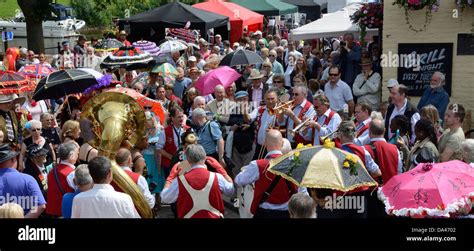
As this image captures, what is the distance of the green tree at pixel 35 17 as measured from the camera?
81.4ft

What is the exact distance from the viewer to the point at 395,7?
12820mm

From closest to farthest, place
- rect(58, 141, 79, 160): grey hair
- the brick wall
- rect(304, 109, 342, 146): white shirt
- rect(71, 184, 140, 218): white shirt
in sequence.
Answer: rect(71, 184, 140, 218): white shirt
rect(58, 141, 79, 160): grey hair
rect(304, 109, 342, 146): white shirt
the brick wall

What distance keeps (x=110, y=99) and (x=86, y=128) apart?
0.56 metres

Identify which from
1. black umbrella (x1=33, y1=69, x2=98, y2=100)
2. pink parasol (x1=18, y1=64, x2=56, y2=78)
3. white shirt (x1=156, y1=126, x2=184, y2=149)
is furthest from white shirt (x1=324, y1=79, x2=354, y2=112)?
pink parasol (x1=18, y1=64, x2=56, y2=78)

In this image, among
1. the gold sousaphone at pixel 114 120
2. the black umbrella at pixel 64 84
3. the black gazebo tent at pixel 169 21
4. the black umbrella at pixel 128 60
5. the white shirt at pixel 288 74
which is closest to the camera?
the gold sousaphone at pixel 114 120

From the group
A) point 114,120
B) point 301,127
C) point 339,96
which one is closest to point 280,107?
point 301,127

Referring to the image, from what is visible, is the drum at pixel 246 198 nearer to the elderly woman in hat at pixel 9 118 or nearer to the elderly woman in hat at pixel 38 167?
the elderly woman in hat at pixel 38 167

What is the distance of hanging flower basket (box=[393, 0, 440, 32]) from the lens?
40.2 ft

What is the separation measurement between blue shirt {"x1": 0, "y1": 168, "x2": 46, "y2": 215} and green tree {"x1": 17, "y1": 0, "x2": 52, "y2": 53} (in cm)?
1853

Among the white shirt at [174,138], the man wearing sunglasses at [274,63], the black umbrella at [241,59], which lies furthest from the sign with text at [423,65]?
the white shirt at [174,138]

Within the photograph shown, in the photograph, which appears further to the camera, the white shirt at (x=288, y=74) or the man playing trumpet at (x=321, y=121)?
the white shirt at (x=288, y=74)

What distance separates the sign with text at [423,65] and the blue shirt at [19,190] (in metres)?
7.50

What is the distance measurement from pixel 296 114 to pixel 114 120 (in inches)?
113

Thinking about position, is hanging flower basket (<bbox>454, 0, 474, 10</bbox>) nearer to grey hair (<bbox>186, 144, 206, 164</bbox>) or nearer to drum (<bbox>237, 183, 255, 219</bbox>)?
drum (<bbox>237, 183, 255, 219</bbox>)
